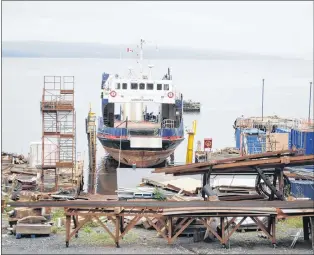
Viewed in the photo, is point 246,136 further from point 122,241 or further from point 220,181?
point 122,241

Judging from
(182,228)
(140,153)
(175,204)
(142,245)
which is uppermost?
(175,204)

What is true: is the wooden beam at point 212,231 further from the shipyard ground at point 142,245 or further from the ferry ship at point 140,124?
the ferry ship at point 140,124

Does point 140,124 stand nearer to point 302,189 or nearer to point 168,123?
point 168,123

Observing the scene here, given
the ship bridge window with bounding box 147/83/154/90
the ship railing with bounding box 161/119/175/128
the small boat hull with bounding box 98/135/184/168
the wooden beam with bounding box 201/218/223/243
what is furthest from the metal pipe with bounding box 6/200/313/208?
the ship bridge window with bounding box 147/83/154/90

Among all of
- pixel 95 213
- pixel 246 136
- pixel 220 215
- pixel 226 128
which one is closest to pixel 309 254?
pixel 220 215

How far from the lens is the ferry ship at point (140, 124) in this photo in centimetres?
4428

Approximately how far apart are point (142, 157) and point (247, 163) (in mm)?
25735

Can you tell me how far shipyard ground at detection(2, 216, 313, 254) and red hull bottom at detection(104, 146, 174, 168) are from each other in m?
23.8

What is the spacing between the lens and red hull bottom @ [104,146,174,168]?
44344mm

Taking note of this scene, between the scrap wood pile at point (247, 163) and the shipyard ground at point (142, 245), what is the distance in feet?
7.18

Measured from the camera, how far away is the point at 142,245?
1873 centimetres

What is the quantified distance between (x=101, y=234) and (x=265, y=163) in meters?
5.85

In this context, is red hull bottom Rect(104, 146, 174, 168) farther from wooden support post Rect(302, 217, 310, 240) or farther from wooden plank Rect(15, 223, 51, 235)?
wooden support post Rect(302, 217, 310, 240)

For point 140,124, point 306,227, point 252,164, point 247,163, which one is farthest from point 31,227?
point 140,124
